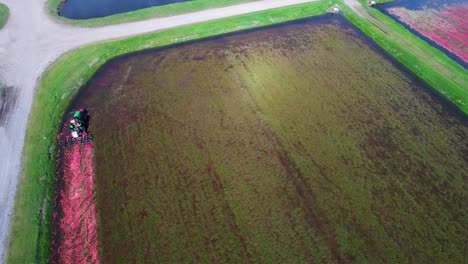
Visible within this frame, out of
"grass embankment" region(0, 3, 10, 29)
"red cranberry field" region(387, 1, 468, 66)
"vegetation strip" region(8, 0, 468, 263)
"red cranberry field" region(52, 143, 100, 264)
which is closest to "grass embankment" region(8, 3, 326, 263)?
"vegetation strip" region(8, 0, 468, 263)

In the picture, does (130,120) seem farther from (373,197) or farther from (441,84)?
(441,84)

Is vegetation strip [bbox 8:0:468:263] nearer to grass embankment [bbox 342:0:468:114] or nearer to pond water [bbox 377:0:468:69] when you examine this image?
grass embankment [bbox 342:0:468:114]

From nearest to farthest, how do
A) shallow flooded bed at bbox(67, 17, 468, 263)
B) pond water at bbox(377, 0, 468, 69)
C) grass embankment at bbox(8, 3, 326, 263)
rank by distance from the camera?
grass embankment at bbox(8, 3, 326, 263), shallow flooded bed at bbox(67, 17, 468, 263), pond water at bbox(377, 0, 468, 69)

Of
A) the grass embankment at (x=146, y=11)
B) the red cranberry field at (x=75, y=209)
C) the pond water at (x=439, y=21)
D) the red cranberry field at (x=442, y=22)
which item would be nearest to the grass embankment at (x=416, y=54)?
the pond water at (x=439, y=21)

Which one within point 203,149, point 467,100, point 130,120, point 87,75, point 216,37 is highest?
point 216,37

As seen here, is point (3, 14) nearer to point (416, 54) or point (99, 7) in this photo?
point (99, 7)

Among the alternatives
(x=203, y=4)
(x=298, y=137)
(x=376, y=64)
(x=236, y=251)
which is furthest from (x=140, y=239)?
(x=203, y=4)

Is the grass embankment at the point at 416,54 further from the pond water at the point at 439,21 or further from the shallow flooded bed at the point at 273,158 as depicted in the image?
the pond water at the point at 439,21
